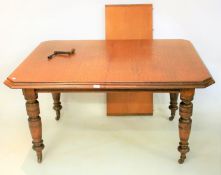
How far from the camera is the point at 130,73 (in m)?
2.08

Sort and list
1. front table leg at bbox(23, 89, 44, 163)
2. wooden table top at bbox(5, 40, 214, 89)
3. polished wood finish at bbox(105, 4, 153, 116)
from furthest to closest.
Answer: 1. polished wood finish at bbox(105, 4, 153, 116)
2. front table leg at bbox(23, 89, 44, 163)
3. wooden table top at bbox(5, 40, 214, 89)

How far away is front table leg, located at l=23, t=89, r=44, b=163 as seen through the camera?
2.11 m

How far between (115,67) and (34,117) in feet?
1.96

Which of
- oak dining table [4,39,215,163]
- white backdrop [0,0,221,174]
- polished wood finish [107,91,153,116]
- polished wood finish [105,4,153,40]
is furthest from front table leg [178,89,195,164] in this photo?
polished wood finish [105,4,153,40]

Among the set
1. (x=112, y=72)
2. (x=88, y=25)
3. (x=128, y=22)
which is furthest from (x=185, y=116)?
(x=88, y=25)

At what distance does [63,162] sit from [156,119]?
2.96 feet

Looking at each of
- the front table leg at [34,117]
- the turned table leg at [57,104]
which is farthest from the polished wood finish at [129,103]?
the front table leg at [34,117]

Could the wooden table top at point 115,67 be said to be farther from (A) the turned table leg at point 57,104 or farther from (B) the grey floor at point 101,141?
(B) the grey floor at point 101,141

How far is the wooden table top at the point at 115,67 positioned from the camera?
1.98m

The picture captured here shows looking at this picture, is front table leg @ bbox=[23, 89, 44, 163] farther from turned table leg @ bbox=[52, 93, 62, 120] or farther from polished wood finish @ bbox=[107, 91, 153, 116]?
polished wood finish @ bbox=[107, 91, 153, 116]

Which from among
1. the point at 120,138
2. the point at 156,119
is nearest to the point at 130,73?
the point at 120,138

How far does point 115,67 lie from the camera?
217cm

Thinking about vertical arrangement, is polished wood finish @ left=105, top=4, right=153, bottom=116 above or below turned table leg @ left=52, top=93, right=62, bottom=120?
above

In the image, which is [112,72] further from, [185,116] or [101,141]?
[101,141]
